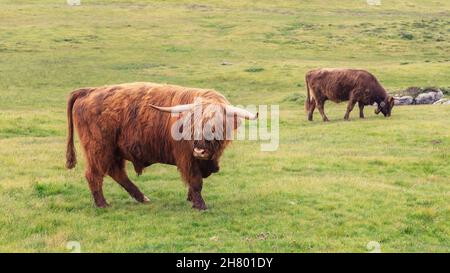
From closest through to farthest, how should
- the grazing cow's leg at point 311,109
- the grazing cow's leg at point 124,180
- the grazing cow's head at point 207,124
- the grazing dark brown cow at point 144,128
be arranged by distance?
1. the grazing cow's head at point 207,124
2. the grazing dark brown cow at point 144,128
3. the grazing cow's leg at point 124,180
4. the grazing cow's leg at point 311,109

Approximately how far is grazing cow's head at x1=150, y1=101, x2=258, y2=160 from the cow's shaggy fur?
0.08 metres

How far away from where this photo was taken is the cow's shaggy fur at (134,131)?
959cm

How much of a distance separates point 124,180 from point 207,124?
2.16 metres

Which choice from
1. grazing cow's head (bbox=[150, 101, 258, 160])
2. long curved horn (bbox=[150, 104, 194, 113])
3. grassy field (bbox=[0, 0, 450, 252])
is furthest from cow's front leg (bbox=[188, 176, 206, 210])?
long curved horn (bbox=[150, 104, 194, 113])

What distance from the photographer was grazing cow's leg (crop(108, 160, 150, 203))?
10297 mm

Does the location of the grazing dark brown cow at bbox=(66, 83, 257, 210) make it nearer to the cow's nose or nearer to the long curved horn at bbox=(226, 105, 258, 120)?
the long curved horn at bbox=(226, 105, 258, 120)

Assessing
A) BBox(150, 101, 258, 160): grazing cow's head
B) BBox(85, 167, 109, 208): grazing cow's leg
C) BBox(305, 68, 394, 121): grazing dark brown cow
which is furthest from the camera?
BBox(305, 68, 394, 121): grazing dark brown cow

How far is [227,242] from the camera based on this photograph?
8.31 meters

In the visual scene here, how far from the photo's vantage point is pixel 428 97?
27.1m

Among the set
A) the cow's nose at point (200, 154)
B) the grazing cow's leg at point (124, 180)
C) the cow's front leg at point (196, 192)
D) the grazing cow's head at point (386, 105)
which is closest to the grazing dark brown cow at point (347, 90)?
the grazing cow's head at point (386, 105)

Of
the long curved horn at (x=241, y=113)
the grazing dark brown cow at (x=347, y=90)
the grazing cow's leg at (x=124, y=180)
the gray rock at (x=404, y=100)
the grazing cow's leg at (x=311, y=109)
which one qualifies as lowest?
the gray rock at (x=404, y=100)

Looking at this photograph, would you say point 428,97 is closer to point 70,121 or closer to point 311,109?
point 311,109

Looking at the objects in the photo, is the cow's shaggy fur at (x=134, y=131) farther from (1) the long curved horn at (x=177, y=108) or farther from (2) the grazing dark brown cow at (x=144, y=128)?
(1) the long curved horn at (x=177, y=108)
